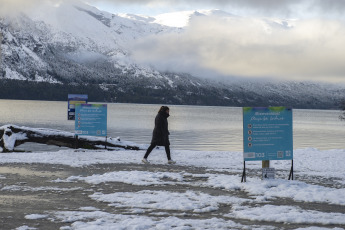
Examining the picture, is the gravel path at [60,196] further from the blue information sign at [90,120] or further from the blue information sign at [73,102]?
the blue information sign at [73,102]

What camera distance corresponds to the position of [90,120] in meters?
24.1

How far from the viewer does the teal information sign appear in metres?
14.5

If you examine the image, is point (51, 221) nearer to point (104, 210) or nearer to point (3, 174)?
point (104, 210)

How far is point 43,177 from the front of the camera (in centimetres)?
1476

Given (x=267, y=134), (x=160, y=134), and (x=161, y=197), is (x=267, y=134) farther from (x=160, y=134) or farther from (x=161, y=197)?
(x=160, y=134)

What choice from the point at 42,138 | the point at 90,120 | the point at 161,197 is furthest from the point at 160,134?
the point at 161,197

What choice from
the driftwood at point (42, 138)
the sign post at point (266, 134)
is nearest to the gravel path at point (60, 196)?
the sign post at point (266, 134)

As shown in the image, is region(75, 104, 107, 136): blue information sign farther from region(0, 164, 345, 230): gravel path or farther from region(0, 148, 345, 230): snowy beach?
region(0, 164, 345, 230): gravel path

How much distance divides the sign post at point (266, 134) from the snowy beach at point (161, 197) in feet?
2.82

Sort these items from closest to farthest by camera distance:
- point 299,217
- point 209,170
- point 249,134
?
point 299,217
point 249,134
point 209,170

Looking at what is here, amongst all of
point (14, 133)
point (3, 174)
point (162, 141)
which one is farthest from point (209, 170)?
point (14, 133)

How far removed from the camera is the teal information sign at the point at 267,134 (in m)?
14.5

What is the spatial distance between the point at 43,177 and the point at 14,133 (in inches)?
426

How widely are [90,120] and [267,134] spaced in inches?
448
